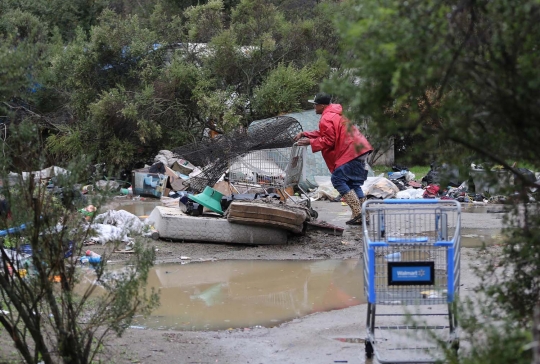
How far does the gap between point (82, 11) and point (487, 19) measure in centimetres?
2944

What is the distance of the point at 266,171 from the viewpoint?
37.0 feet

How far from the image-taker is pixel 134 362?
5531 mm

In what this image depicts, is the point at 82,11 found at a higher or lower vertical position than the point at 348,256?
higher

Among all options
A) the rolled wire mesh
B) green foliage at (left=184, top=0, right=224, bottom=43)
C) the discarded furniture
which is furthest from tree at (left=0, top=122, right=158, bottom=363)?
green foliage at (left=184, top=0, right=224, bottom=43)

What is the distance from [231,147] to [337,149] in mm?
1666

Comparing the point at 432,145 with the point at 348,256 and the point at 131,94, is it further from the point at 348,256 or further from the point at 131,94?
the point at 131,94

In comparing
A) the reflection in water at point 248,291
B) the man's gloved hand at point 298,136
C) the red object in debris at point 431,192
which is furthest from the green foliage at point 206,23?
the reflection in water at point 248,291

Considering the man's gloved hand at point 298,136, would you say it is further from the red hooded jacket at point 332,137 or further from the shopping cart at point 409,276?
the shopping cart at point 409,276

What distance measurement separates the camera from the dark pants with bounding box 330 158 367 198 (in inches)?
433

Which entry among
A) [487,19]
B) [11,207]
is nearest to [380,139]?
[487,19]

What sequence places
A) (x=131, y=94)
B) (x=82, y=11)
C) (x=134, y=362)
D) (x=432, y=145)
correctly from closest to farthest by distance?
(x=432, y=145) < (x=134, y=362) < (x=131, y=94) < (x=82, y=11)

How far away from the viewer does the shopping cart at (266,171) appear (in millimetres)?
10901

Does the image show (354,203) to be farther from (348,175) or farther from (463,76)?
(463,76)

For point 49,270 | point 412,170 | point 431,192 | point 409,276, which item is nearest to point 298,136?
point 409,276
